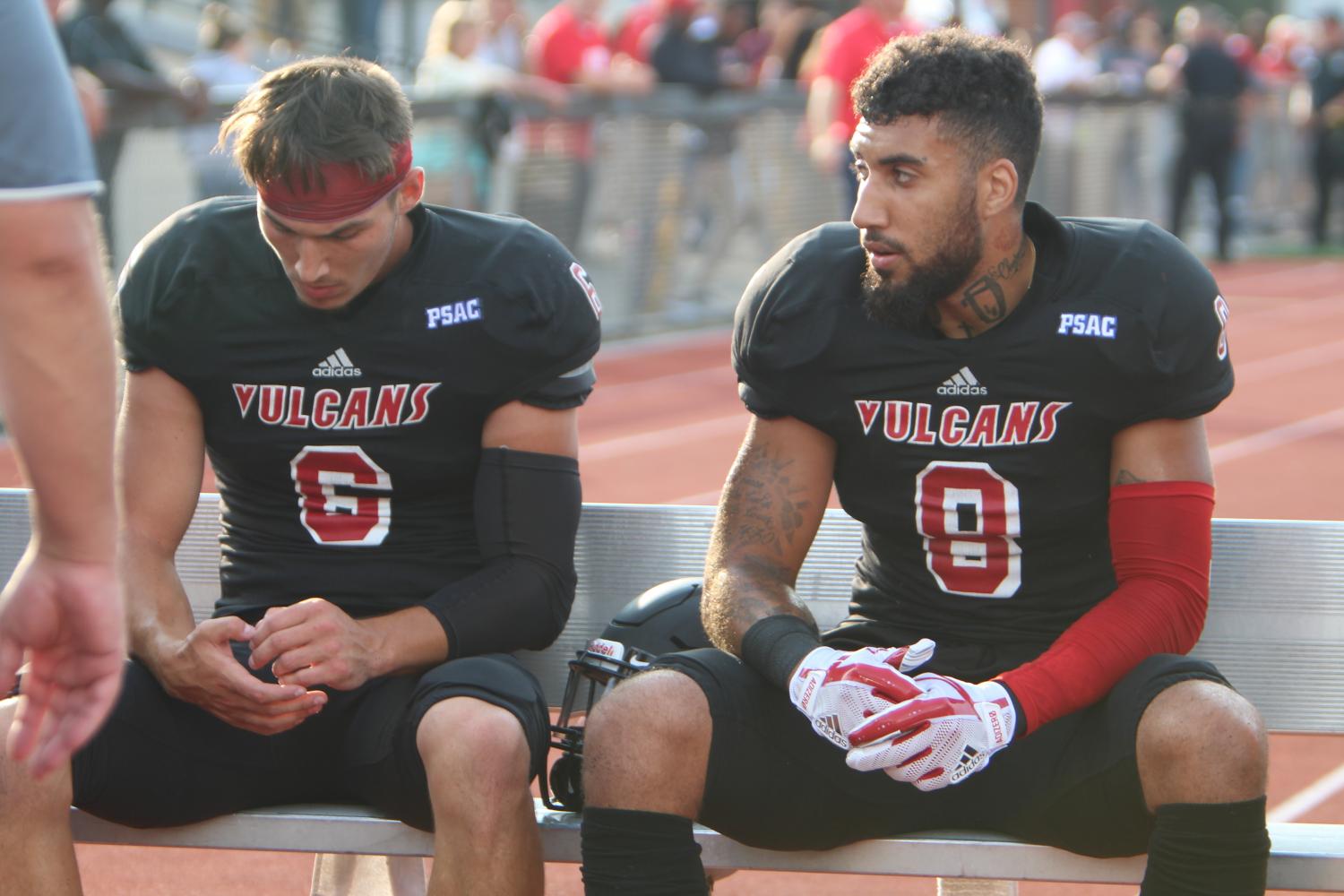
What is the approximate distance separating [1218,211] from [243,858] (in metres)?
14.0

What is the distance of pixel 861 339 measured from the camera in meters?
3.02

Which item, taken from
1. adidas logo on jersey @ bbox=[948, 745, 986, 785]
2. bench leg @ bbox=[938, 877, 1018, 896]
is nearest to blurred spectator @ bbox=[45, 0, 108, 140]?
bench leg @ bbox=[938, 877, 1018, 896]

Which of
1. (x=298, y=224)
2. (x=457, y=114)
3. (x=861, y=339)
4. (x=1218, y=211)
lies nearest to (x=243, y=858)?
(x=298, y=224)

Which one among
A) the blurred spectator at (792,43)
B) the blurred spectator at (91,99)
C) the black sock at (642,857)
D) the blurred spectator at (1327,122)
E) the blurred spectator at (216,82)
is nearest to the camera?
the black sock at (642,857)

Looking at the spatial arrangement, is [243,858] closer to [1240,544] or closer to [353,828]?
[353,828]

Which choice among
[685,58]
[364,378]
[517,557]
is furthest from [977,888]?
[685,58]

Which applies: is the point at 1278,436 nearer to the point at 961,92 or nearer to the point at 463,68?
the point at 463,68

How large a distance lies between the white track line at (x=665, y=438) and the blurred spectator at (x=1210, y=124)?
806 centimetres

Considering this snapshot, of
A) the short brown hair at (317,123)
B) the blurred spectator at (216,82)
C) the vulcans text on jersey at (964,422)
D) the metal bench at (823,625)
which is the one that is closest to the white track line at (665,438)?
the blurred spectator at (216,82)

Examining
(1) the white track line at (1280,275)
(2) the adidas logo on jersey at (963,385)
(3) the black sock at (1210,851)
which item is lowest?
(1) the white track line at (1280,275)

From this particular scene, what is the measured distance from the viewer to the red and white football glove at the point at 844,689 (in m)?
2.66

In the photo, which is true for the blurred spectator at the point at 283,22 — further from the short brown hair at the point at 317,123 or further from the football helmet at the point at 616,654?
the football helmet at the point at 616,654

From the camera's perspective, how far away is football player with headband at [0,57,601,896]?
2.91 m

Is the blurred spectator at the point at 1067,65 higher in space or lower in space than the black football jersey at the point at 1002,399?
lower
